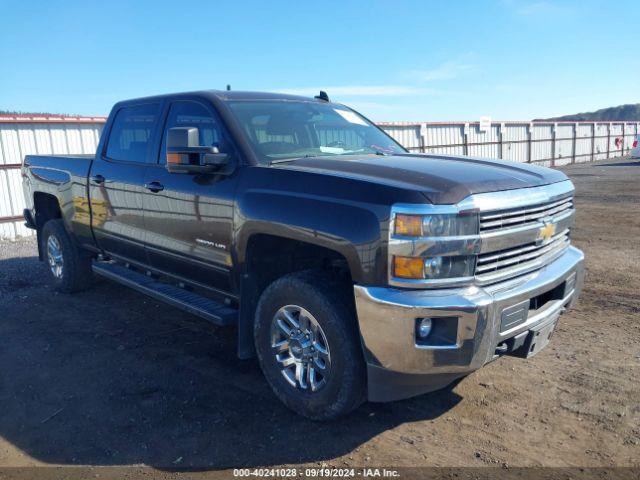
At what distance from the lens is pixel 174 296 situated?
4.40 metres

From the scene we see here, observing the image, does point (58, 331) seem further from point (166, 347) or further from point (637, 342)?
point (637, 342)

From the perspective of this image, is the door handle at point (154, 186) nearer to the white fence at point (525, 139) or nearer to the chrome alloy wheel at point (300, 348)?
the chrome alloy wheel at point (300, 348)

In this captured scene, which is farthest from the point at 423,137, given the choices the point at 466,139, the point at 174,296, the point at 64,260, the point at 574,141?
the point at 174,296

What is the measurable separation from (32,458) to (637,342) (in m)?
4.55

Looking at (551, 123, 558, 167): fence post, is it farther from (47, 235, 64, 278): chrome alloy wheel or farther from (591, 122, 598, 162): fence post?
(47, 235, 64, 278): chrome alloy wheel

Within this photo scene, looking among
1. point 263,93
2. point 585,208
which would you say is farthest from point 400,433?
point 585,208

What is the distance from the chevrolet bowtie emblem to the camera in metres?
3.30

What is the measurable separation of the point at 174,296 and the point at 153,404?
95cm

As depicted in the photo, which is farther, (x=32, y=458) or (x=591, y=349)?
(x=591, y=349)

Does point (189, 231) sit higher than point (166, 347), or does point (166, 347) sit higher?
point (189, 231)

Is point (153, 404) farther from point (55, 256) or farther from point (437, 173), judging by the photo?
point (55, 256)

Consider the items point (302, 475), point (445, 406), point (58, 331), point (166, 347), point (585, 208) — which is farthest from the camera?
point (585, 208)

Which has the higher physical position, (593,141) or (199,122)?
(199,122)

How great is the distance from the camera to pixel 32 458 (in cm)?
315
